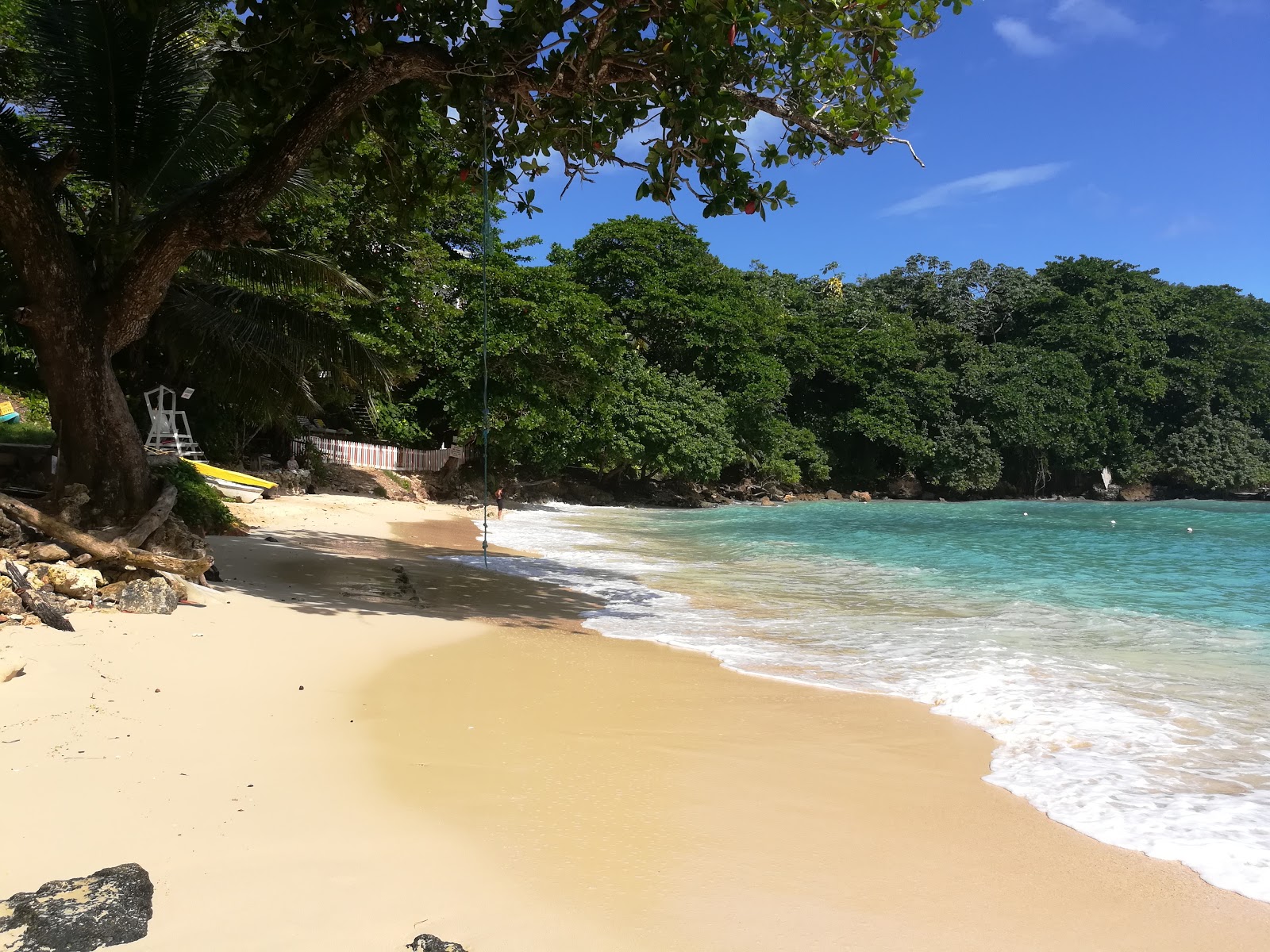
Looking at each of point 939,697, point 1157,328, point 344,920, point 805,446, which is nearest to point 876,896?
point 344,920

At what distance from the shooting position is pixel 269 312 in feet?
36.3

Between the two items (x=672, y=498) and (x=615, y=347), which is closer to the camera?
(x=615, y=347)

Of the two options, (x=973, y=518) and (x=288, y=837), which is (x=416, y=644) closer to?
(x=288, y=837)

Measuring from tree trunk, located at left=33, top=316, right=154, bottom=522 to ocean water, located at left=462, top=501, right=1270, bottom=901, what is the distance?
4.46 metres

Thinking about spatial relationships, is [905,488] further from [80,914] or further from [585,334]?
[80,914]

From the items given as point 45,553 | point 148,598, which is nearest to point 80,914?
point 148,598

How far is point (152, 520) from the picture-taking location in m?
7.04

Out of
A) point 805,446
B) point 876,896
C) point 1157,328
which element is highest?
point 1157,328

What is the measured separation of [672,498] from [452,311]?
14.4 meters

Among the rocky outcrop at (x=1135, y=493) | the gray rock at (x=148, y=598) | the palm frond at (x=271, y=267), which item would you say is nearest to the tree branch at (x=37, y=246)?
the gray rock at (x=148, y=598)

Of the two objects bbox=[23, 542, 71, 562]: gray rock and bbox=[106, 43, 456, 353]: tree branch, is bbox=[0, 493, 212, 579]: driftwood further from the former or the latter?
bbox=[106, 43, 456, 353]: tree branch

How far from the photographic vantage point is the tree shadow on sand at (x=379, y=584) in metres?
7.66

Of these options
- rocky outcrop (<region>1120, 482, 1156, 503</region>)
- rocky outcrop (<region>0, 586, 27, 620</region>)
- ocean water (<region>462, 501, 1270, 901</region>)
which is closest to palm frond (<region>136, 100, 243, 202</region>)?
rocky outcrop (<region>0, 586, 27, 620</region>)

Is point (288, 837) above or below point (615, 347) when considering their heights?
below
